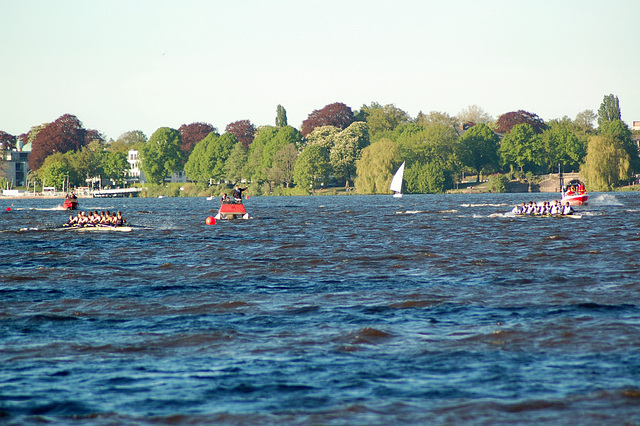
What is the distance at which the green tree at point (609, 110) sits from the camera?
593 feet

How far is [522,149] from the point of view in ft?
518

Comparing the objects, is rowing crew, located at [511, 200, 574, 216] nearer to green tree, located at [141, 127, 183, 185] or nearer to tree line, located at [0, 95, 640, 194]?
tree line, located at [0, 95, 640, 194]

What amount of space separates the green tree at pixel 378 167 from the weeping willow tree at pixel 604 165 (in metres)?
34.1

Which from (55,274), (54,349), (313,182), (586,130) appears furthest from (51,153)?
(54,349)

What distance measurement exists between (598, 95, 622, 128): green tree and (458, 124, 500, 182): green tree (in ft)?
117

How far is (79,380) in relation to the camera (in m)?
13.0

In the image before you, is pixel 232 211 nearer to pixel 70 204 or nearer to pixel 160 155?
pixel 70 204

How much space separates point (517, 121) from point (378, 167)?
6874 centimetres

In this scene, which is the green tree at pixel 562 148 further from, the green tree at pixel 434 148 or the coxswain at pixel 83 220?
the coxswain at pixel 83 220

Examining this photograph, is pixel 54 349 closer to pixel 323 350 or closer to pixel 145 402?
pixel 145 402

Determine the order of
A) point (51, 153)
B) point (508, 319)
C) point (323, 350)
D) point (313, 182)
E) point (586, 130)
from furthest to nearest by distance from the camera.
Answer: point (51, 153), point (586, 130), point (313, 182), point (508, 319), point (323, 350)

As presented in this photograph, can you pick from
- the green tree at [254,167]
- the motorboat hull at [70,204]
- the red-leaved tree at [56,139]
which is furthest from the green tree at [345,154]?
the red-leaved tree at [56,139]

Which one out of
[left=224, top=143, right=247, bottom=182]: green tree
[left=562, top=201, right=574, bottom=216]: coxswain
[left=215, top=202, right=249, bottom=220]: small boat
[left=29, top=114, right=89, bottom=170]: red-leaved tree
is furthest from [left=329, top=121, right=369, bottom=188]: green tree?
[left=562, top=201, right=574, bottom=216]: coxswain

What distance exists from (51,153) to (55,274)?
178 meters
